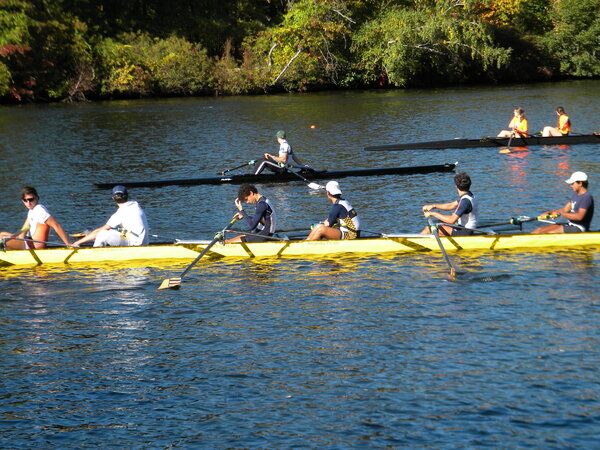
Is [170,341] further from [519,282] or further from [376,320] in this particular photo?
[519,282]

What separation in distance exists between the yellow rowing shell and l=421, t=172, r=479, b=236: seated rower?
16.0 inches

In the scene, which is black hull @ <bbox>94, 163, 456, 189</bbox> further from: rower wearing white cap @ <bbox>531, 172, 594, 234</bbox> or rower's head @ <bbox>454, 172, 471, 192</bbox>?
rower wearing white cap @ <bbox>531, 172, 594, 234</bbox>

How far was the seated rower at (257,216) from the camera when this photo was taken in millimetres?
19438

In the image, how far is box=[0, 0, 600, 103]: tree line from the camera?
68.2 meters

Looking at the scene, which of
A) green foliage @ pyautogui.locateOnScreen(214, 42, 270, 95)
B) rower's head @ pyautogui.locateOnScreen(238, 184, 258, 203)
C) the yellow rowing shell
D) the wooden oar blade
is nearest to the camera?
the wooden oar blade

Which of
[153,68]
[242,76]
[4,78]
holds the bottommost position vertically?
[242,76]

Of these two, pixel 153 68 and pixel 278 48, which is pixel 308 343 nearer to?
pixel 153 68

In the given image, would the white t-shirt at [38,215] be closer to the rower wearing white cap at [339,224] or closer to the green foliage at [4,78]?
the rower wearing white cap at [339,224]

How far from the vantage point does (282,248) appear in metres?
19.9

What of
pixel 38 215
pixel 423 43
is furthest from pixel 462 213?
pixel 423 43

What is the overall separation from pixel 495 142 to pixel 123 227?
20908 mm

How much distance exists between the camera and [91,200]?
95.7 feet

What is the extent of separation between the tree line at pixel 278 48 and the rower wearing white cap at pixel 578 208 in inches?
1978

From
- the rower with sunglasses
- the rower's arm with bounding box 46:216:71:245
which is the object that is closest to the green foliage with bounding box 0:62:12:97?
the rower with sunglasses
